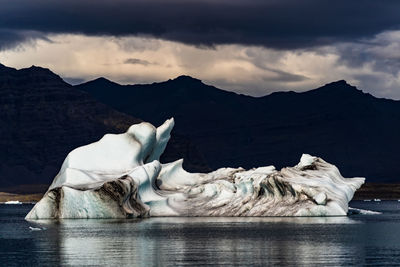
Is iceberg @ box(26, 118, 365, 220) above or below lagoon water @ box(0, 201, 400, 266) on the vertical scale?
above

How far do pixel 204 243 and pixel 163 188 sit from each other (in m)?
47.9

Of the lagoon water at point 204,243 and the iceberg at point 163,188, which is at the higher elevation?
the iceberg at point 163,188

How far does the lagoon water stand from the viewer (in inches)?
2571

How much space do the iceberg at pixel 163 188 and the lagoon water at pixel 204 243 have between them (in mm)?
1958

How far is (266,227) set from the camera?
333 feet

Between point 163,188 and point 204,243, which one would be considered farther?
point 163,188

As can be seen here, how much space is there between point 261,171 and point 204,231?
3039 cm

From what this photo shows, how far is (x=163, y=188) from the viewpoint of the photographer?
128000 mm

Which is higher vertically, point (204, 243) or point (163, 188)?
→ point (163, 188)

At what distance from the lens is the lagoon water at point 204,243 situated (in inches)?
2571

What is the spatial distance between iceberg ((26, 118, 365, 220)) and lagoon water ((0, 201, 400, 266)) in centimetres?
196

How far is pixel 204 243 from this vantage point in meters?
80.4

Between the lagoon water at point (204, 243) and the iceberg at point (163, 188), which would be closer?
the lagoon water at point (204, 243)

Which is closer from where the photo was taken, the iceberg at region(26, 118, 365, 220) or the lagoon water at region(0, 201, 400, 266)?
the lagoon water at region(0, 201, 400, 266)
